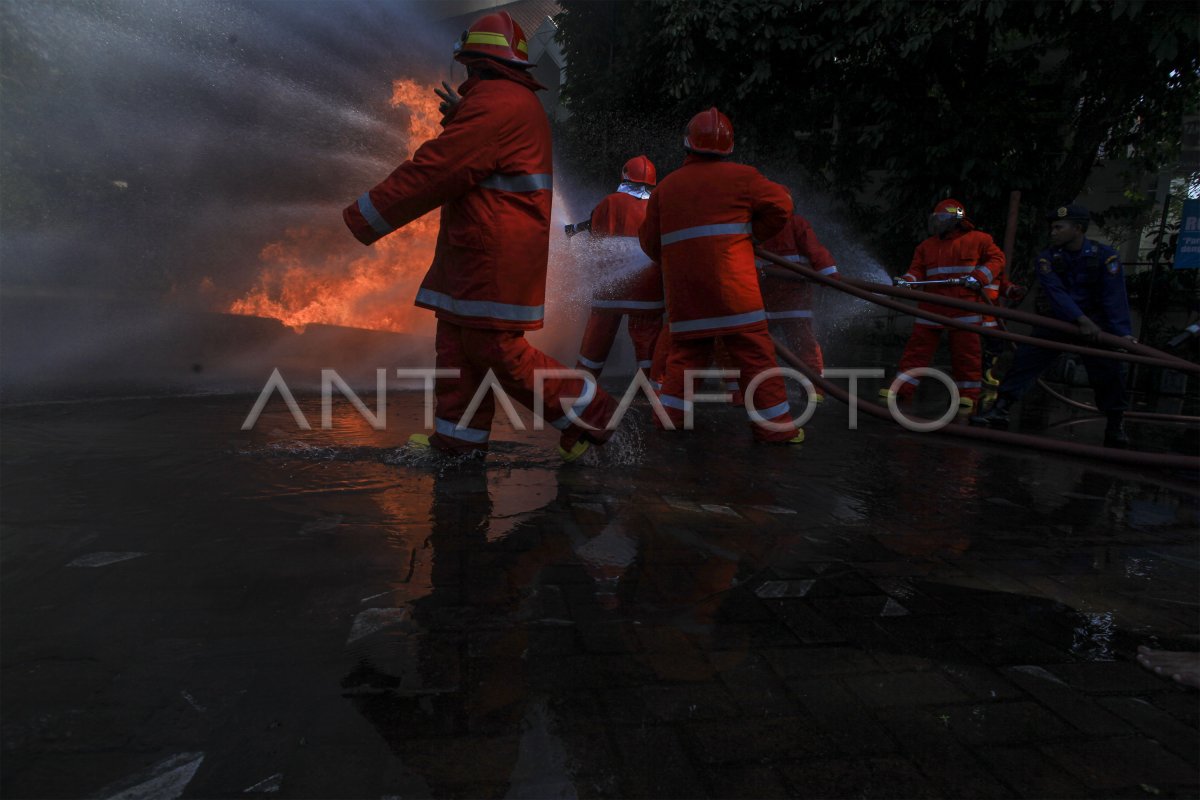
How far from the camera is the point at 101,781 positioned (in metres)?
1.53

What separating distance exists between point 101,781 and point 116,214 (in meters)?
9.10

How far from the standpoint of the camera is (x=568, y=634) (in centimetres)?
221

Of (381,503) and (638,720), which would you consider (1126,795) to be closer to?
(638,720)

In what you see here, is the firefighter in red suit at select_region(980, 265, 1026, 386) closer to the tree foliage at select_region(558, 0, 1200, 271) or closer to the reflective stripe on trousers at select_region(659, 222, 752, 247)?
the reflective stripe on trousers at select_region(659, 222, 752, 247)

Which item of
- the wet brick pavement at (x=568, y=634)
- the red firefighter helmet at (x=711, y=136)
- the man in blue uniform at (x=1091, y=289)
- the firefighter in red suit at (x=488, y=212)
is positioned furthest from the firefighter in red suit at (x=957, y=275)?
the firefighter in red suit at (x=488, y=212)

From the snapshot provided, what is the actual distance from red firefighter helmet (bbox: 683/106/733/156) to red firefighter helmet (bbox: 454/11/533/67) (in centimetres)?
137

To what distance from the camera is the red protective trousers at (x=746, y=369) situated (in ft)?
15.7

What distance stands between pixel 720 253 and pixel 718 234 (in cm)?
11

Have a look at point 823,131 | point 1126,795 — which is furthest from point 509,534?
point 823,131

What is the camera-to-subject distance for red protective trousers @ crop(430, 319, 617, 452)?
370 cm

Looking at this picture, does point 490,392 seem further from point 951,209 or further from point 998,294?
point 998,294

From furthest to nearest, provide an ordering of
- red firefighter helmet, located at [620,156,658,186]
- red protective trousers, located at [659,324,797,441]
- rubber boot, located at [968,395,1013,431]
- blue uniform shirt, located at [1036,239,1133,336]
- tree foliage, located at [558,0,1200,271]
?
tree foliage, located at [558,0,1200,271] < red firefighter helmet, located at [620,156,658,186] < rubber boot, located at [968,395,1013,431] < blue uniform shirt, located at [1036,239,1133,336] < red protective trousers, located at [659,324,797,441]

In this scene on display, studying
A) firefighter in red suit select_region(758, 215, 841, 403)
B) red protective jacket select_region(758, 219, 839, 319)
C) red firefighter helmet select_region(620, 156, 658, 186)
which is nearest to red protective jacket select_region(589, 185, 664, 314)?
red firefighter helmet select_region(620, 156, 658, 186)

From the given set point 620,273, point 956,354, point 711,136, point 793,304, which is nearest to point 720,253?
point 711,136
